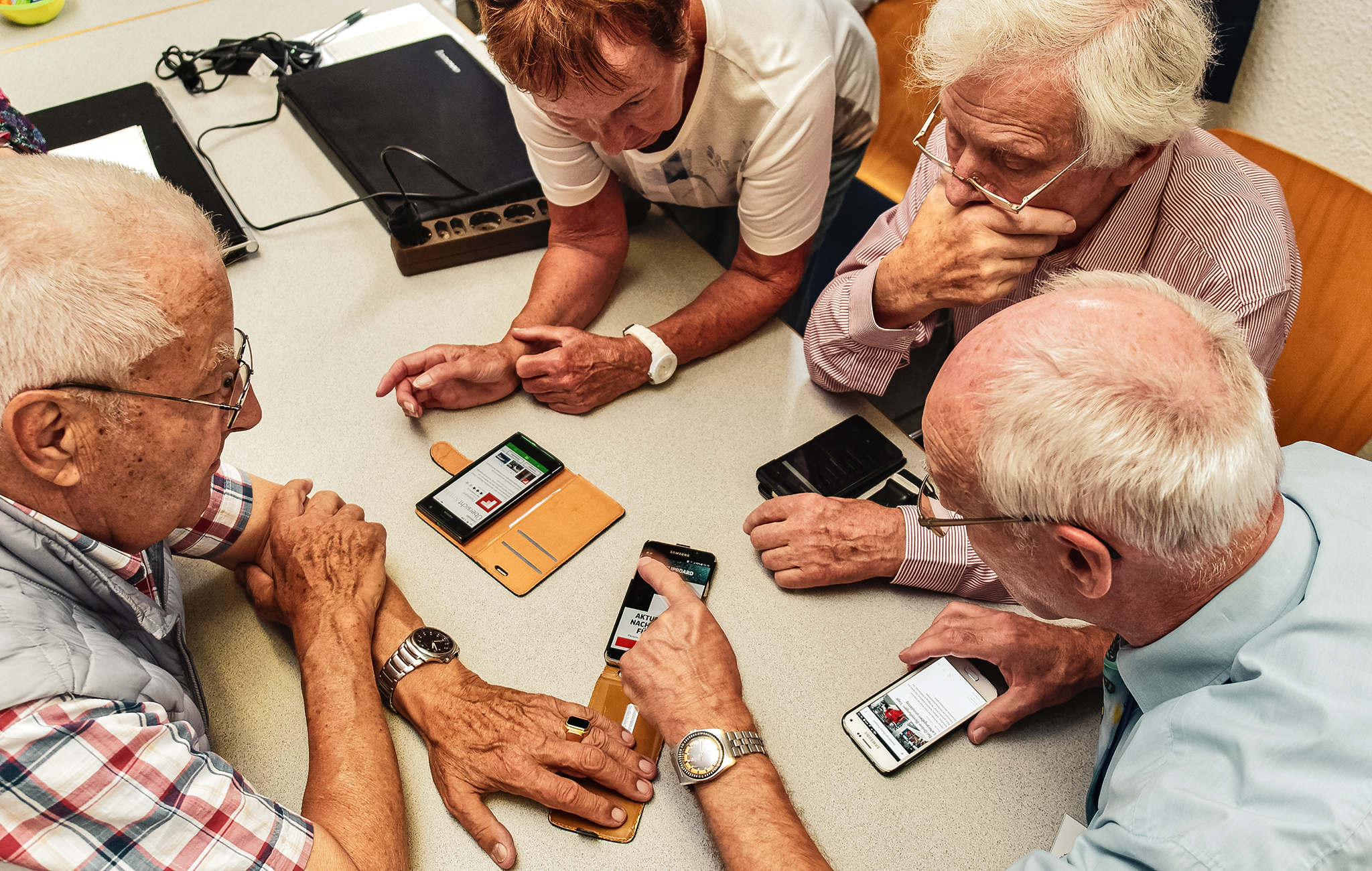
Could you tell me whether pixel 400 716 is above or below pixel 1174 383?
below

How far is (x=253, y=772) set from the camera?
0.98m

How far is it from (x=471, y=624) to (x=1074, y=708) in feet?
2.44

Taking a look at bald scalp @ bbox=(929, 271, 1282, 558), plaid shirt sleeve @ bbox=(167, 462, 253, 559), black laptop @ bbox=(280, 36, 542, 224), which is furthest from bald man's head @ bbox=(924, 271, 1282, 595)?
black laptop @ bbox=(280, 36, 542, 224)

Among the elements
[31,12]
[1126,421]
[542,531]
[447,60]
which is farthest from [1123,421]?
[31,12]

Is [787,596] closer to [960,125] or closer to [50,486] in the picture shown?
[960,125]

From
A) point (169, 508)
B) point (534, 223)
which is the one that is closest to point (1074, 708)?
point (169, 508)

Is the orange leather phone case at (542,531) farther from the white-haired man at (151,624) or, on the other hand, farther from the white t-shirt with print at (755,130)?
the white t-shirt with print at (755,130)

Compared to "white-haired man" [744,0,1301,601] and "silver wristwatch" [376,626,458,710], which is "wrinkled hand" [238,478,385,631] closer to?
"silver wristwatch" [376,626,458,710]

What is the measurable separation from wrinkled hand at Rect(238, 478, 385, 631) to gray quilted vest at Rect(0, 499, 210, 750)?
0.13m

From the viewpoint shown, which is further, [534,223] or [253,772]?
[534,223]

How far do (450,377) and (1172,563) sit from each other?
3.18ft

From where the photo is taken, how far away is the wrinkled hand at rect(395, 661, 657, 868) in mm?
924

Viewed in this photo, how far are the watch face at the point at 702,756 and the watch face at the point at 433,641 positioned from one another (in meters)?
0.32

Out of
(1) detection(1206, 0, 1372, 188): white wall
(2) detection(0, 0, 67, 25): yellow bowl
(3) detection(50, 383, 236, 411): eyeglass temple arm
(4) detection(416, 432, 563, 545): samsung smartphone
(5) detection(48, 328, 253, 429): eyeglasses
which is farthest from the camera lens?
(2) detection(0, 0, 67, 25): yellow bowl
